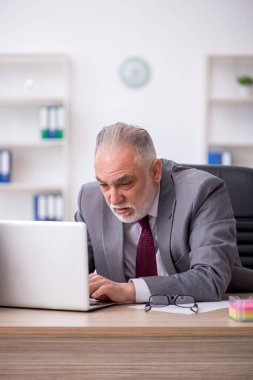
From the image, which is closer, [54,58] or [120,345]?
[120,345]

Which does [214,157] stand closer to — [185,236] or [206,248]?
[185,236]

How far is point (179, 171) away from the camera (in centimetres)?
245

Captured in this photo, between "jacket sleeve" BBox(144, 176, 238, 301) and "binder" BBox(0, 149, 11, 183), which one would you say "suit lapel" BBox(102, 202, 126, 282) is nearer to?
"jacket sleeve" BBox(144, 176, 238, 301)

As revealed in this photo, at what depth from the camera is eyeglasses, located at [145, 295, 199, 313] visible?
1.88 meters

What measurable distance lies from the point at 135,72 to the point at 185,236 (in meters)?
4.08

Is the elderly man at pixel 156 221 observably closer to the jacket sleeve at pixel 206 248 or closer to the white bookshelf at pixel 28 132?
the jacket sleeve at pixel 206 248

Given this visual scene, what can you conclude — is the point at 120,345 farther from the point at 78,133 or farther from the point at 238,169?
the point at 78,133

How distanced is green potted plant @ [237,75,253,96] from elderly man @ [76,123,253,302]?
3.75m

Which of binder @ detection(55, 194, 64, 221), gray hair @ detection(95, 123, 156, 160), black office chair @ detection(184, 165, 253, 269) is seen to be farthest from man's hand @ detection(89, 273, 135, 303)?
binder @ detection(55, 194, 64, 221)

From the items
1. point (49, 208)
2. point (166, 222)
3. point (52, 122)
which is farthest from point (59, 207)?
point (166, 222)

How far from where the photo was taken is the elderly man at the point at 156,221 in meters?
2.09

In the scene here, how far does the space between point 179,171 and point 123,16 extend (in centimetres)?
396

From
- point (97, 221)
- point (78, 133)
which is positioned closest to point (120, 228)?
point (97, 221)

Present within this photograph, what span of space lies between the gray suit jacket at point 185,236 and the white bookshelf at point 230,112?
3849 millimetres
